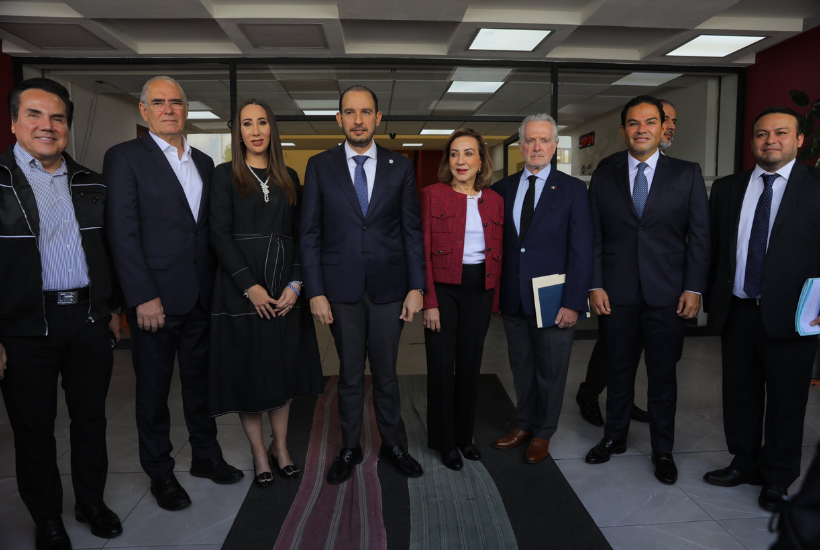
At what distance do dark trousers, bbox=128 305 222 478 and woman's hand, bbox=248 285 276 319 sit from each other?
0.30 m

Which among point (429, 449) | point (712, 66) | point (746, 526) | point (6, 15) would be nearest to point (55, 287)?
point (429, 449)

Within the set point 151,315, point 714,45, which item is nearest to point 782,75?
point 714,45

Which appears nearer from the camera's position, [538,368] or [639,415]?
[538,368]

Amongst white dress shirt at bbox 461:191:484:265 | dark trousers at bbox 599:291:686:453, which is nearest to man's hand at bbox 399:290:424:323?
white dress shirt at bbox 461:191:484:265

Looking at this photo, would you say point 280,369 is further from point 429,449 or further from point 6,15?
point 6,15

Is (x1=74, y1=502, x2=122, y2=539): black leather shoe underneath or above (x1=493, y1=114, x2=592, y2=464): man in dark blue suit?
underneath

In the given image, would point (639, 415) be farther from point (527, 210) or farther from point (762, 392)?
point (527, 210)

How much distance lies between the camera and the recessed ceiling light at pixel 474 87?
20.9ft

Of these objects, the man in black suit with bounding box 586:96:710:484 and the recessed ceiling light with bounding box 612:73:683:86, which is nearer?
the man in black suit with bounding box 586:96:710:484

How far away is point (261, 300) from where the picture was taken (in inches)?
97.5

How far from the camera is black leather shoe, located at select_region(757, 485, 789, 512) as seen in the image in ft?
8.00

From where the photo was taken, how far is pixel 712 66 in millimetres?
5996

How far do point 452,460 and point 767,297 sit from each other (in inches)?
66.0

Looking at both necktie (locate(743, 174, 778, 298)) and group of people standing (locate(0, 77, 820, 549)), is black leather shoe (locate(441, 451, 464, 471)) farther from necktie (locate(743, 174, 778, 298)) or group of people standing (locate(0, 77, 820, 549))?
necktie (locate(743, 174, 778, 298))
